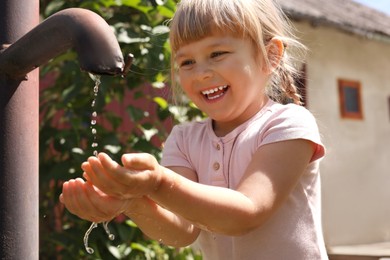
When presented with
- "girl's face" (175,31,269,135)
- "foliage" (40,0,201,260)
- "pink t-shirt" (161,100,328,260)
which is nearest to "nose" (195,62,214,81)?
"girl's face" (175,31,269,135)

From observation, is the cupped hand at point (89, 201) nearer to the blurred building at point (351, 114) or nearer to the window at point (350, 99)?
the blurred building at point (351, 114)

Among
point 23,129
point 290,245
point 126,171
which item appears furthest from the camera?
point 290,245

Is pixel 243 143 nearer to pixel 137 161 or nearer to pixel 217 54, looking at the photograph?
pixel 217 54

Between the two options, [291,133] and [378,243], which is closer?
[291,133]

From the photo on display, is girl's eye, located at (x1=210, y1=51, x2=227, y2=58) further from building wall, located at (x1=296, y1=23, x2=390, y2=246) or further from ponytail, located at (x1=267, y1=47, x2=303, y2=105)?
building wall, located at (x1=296, y1=23, x2=390, y2=246)

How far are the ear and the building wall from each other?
4491mm

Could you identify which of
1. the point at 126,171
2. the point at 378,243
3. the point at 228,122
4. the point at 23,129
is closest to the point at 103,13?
the point at 228,122

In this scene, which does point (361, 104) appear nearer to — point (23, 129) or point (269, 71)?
point (269, 71)

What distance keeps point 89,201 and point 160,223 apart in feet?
1.19

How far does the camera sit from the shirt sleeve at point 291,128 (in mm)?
1386

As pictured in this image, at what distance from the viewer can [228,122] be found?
159cm

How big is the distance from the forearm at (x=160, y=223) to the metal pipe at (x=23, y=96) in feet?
0.61

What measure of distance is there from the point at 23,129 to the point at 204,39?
0.49 meters

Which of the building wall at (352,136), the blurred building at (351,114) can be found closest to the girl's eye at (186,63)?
the blurred building at (351,114)
